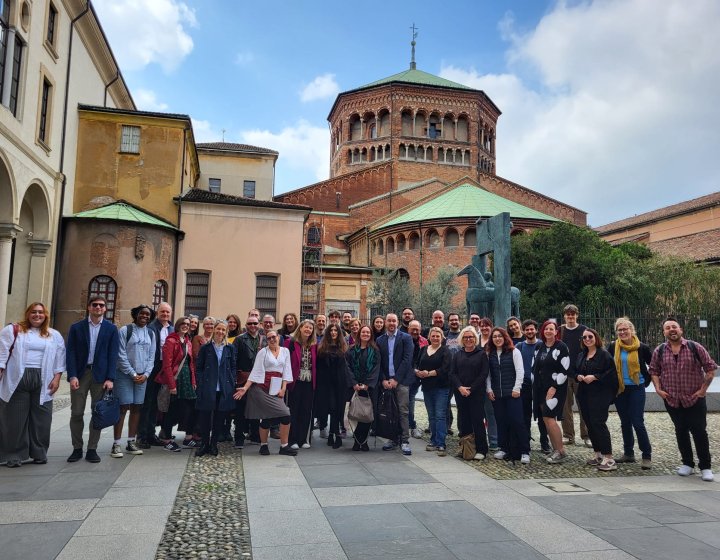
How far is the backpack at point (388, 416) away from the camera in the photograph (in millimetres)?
7199

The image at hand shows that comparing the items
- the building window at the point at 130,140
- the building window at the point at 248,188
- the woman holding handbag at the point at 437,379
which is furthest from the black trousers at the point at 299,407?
the building window at the point at 248,188

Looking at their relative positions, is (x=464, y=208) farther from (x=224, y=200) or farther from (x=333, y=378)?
(x=333, y=378)

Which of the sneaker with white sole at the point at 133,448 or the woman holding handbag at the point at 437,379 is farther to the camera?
the woman holding handbag at the point at 437,379

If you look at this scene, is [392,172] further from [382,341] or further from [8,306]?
[382,341]

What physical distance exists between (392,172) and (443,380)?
3993cm

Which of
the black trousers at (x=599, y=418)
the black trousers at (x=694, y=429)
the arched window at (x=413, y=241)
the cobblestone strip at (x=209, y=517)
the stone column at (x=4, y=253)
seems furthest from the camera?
the arched window at (x=413, y=241)

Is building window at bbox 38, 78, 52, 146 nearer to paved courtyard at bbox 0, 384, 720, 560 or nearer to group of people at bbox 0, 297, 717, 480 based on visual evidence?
group of people at bbox 0, 297, 717, 480

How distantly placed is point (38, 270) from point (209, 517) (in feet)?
51.6

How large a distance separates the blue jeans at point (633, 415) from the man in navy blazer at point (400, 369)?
2.73 meters

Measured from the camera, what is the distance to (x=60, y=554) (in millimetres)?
3643

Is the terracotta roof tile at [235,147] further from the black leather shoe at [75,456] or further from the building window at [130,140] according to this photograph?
the black leather shoe at [75,456]

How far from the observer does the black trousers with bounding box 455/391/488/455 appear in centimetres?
687

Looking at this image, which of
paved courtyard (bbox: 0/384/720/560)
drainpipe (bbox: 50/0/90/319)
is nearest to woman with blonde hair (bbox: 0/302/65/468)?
paved courtyard (bbox: 0/384/720/560)

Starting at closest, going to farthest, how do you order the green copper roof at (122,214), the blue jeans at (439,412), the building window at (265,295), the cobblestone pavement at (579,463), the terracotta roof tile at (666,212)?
the cobblestone pavement at (579,463) < the blue jeans at (439,412) < the green copper roof at (122,214) < the building window at (265,295) < the terracotta roof tile at (666,212)
